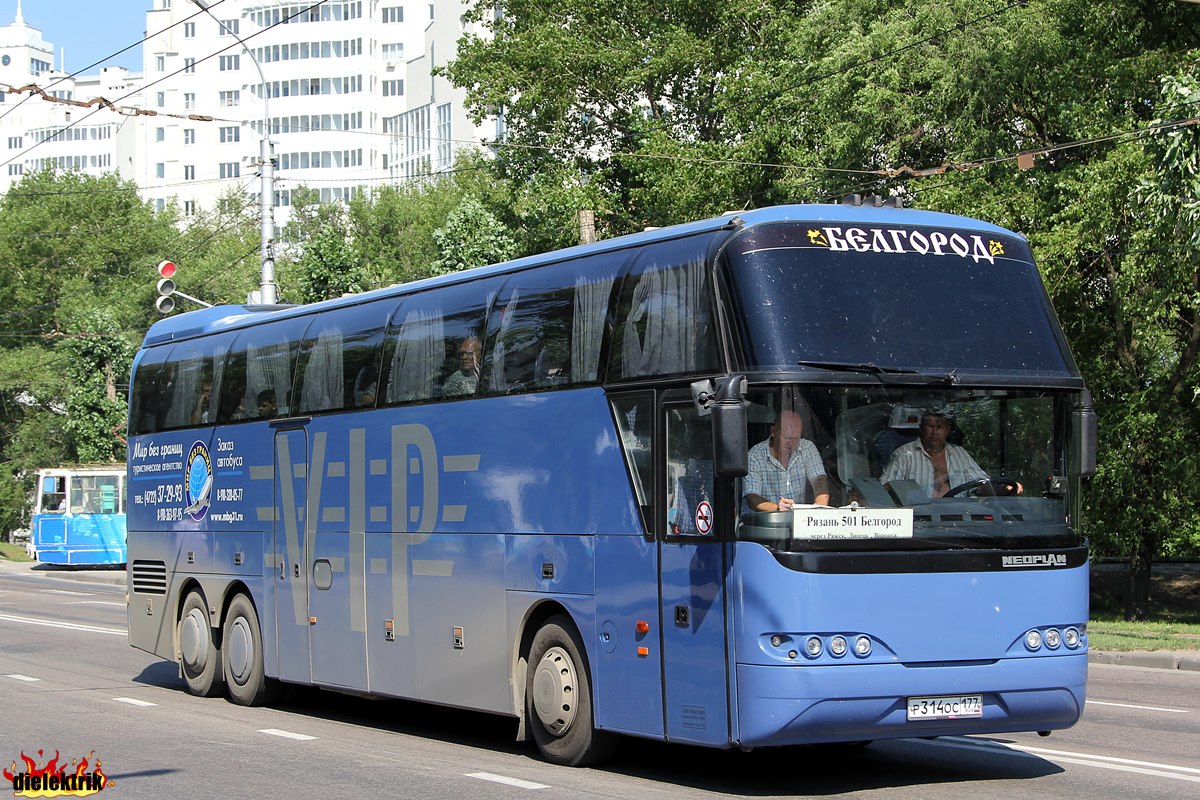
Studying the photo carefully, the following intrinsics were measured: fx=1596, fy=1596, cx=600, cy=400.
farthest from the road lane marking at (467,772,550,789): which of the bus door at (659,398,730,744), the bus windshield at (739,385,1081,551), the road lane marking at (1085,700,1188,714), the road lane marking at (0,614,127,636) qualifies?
the road lane marking at (0,614,127,636)

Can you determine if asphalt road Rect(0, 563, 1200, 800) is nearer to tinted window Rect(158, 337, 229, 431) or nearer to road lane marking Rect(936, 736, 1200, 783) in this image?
road lane marking Rect(936, 736, 1200, 783)

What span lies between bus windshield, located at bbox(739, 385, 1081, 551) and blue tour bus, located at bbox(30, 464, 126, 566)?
145 feet

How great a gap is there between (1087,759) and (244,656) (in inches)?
335

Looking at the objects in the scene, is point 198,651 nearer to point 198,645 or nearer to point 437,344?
point 198,645

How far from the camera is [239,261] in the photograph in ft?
295

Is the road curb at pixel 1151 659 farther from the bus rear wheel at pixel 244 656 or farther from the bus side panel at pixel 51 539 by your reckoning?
the bus side panel at pixel 51 539

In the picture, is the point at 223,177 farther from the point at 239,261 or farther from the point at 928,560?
the point at 928,560

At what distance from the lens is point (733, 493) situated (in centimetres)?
941

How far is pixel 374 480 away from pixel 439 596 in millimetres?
1470

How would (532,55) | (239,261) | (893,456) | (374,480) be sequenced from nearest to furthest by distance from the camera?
1. (893,456)
2. (374,480)
3. (532,55)
4. (239,261)

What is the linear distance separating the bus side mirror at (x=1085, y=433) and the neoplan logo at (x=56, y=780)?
645 centimetres

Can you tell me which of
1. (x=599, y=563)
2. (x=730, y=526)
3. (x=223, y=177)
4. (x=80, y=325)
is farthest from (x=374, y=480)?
(x=223, y=177)

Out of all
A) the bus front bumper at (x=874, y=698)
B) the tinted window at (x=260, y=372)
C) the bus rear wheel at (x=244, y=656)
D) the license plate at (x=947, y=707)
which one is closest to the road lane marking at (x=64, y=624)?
the bus rear wheel at (x=244, y=656)

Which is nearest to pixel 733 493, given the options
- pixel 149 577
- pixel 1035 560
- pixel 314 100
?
pixel 1035 560
